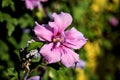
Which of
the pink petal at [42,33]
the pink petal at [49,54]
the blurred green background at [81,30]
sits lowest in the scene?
the blurred green background at [81,30]

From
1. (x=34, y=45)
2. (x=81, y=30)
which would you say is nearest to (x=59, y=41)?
(x=34, y=45)

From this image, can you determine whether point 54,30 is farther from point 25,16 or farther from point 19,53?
point 25,16

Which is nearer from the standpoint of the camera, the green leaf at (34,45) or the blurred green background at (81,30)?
the green leaf at (34,45)

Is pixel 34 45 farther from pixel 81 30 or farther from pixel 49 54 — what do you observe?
pixel 81 30

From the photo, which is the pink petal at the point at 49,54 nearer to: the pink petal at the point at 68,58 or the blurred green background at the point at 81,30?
the pink petal at the point at 68,58

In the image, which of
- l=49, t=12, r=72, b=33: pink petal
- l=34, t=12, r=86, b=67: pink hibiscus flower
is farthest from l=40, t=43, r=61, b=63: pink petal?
l=49, t=12, r=72, b=33: pink petal

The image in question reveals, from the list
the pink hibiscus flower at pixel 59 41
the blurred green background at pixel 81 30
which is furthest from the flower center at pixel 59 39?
the blurred green background at pixel 81 30

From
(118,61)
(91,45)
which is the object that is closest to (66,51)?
(91,45)
